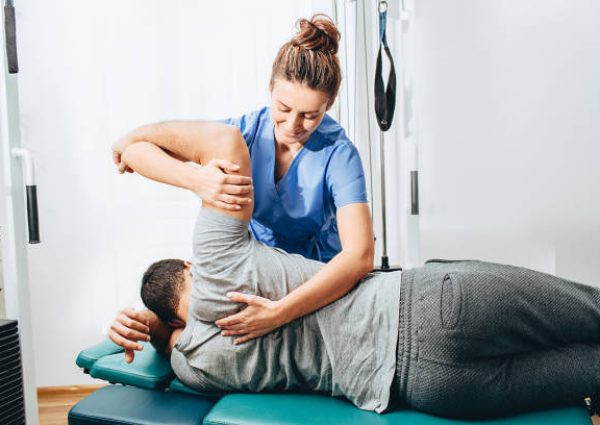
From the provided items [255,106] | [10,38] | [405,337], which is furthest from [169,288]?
[255,106]

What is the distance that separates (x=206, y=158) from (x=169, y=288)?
36 cm

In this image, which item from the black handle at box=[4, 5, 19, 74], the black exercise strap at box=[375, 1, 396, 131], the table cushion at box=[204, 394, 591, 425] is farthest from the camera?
the black exercise strap at box=[375, 1, 396, 131]

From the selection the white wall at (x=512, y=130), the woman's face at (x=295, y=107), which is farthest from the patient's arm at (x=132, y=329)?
the white wall at (x=512, y=130)

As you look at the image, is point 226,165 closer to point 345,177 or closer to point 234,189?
point 234,189

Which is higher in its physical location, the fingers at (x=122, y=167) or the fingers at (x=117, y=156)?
the fingers at (x=117, y=156)

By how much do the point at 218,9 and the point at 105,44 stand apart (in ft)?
1.76

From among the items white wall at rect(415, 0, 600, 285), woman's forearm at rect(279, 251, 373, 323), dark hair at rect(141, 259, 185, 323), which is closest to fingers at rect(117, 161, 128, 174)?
dark hair at rect(141, 259, 185, 323)

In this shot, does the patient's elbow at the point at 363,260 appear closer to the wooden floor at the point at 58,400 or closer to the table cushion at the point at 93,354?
the table cushion at the point at 93,354

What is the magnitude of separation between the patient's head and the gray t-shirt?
15 cm

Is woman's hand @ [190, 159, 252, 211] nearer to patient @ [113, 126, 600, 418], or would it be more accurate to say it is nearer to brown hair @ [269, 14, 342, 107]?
patient @ [113, 126, 600, 418]

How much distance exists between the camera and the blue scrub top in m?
1.48

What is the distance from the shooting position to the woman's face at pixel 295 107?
134 cm

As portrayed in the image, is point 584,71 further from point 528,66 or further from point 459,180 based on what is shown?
point 459,180

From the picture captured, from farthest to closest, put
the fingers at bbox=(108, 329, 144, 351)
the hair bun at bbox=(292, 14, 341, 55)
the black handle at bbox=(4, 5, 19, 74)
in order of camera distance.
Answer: the black handle at bbox=(4, 5, 19, 74)
the hair bun at bbox=(292, 14, 341, 55)
the fingers at bbox=(108, 329, 144, 351)
